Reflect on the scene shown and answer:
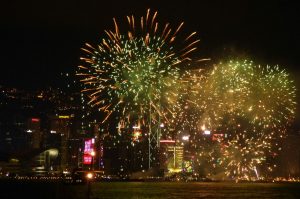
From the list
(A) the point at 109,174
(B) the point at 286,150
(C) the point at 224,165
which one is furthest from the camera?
(A) the point at 109,174

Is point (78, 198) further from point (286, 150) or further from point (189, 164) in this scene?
point (189, 164)

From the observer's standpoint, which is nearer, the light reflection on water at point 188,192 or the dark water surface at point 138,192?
the dark water surface at point 138,192

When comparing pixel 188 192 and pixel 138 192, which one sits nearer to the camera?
pixel 188 192

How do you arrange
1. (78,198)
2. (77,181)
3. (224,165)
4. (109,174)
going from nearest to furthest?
(78,198) < (77,181) < (224,165) < (109,174)

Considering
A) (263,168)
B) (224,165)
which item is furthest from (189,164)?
(224,165)

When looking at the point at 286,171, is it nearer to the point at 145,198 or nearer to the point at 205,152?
the point at 205,152

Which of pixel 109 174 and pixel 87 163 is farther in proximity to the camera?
pixel 109 174

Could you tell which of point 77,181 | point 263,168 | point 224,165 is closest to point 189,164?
point 263,168

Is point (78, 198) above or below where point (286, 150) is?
below

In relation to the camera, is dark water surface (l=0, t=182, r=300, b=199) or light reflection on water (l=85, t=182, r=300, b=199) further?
light reflection on water (l=85, t=182, r=300, b=199)
